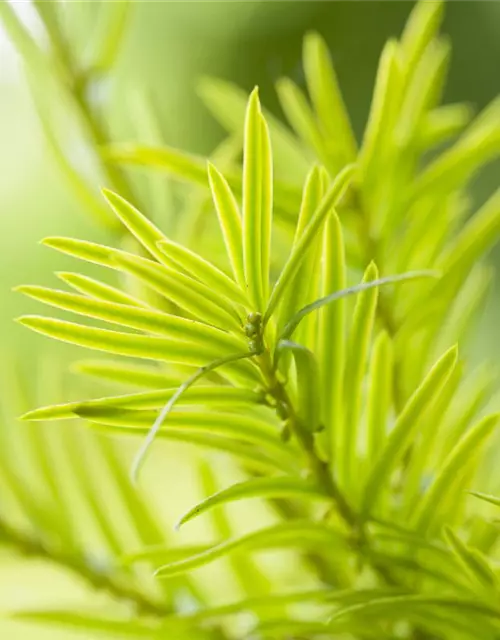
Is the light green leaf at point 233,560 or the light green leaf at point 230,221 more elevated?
the light green leaf at point 230,221

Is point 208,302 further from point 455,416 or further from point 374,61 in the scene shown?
point 374,61

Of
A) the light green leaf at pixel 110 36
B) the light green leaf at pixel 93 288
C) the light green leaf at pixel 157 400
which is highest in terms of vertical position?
the light green leaf at pixel 110 36

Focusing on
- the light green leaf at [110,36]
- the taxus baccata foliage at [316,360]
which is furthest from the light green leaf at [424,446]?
the light green leaf at [110,36]

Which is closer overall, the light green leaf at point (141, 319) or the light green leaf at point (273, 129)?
the light green leaf at point (141, 319)

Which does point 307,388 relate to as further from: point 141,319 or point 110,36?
point 110,36

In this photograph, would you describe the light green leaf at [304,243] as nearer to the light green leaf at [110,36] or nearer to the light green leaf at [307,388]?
the light green leaf at [307,388]

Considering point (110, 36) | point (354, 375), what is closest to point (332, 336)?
→ point (354, 375)
